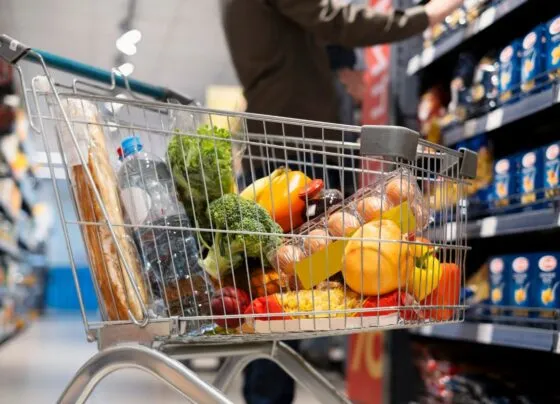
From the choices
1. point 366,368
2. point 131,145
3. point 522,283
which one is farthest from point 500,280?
point 131,145

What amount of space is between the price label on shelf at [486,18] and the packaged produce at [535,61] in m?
0.13

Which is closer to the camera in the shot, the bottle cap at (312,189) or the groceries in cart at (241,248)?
the groceries in cart at (241,248)

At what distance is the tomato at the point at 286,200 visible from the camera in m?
1.41

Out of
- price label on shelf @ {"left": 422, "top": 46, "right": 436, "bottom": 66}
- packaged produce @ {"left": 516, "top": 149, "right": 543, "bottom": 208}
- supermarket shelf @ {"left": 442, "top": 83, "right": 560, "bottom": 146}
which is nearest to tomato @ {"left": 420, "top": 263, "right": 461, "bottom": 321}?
supermarket shelf @ {"left": 442, "top": 83, "right": 560, "bottom": 146}

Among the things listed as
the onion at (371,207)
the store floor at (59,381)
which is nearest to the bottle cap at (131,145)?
the onion at (371,207)

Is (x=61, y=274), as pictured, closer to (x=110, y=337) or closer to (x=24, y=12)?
(x=24, y=12)

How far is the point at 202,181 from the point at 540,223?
1.10m

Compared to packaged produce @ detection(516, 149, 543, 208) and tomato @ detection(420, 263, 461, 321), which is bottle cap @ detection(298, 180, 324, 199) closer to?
tomato @ detection(420, 263, 461, 321)

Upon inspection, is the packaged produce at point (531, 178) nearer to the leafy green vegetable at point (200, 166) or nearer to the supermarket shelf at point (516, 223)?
the supermarket shelf at point (516, 223)

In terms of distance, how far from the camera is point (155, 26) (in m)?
7.79

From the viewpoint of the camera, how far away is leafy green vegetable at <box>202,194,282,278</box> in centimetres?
131

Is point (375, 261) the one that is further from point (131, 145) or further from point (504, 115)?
point (504, 115)

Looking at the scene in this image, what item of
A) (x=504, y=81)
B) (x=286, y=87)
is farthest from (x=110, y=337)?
(x=504, y=81)

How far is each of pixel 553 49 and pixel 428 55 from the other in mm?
698
